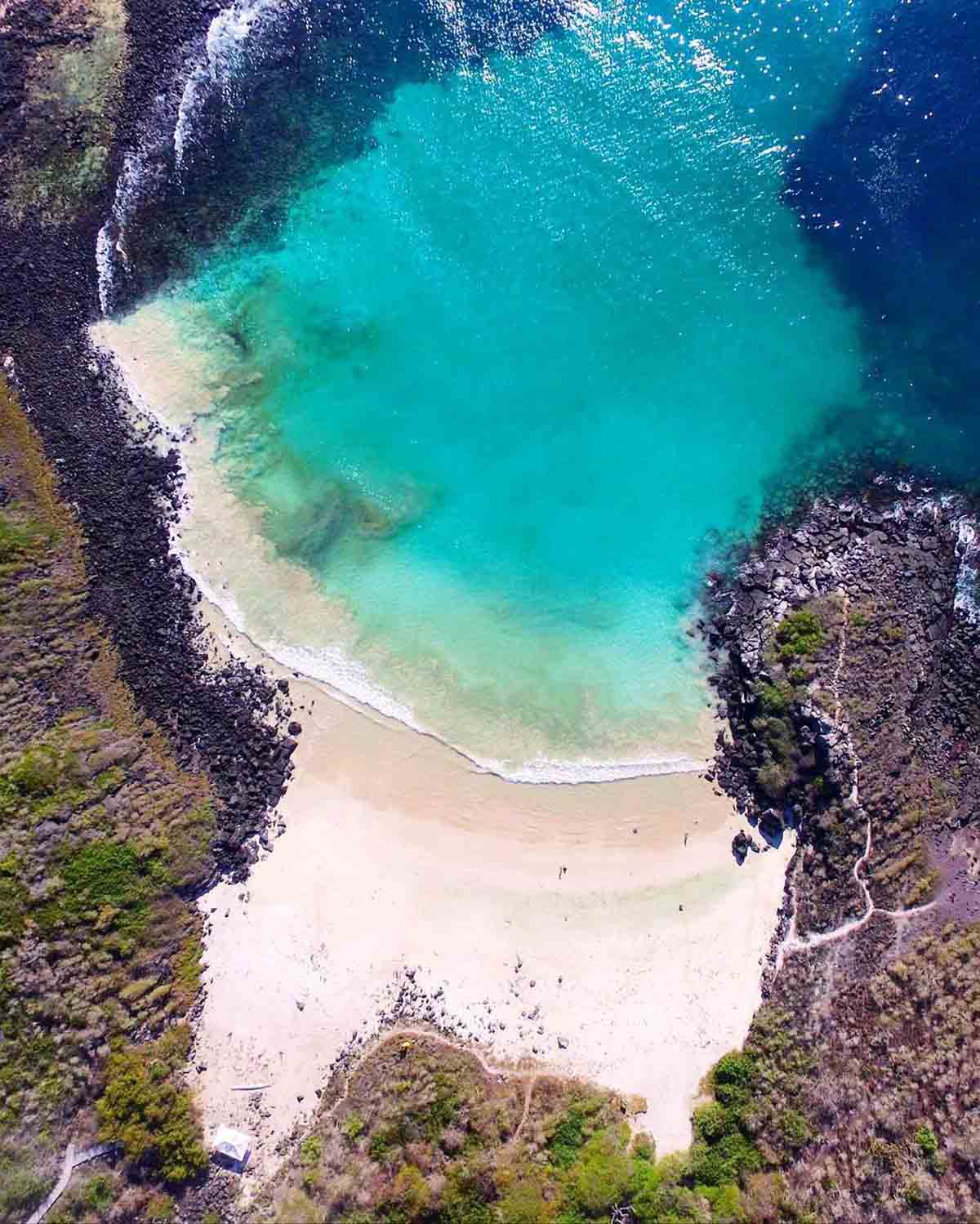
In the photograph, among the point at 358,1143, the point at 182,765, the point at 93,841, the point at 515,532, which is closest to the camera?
the point at 358,1143

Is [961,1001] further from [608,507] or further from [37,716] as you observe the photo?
[37,716]

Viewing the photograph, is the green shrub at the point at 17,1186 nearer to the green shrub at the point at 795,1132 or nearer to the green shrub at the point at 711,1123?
the green shrub at the point at 711,1123

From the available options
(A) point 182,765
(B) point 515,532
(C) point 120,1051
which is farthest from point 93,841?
(B) point 515,532

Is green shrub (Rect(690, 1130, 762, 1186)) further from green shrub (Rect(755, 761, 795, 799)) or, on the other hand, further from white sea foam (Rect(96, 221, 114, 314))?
white sea foam (Rect(96, 221, 114, 314))

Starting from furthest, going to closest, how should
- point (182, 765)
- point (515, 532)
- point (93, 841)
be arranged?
1. point (515, 532)
2. point (182, 765)
3. point (93, 841)

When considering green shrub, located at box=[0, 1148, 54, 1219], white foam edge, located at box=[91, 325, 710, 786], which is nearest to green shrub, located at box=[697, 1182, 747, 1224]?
white foam edge, located at box=[91, 325, 710, 786]

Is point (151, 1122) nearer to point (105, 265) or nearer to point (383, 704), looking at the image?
point (383, 704)

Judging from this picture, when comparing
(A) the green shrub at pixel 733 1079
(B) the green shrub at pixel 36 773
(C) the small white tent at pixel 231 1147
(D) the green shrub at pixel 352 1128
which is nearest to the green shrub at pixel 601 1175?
(A) the green shrub at pixel 733 1079
